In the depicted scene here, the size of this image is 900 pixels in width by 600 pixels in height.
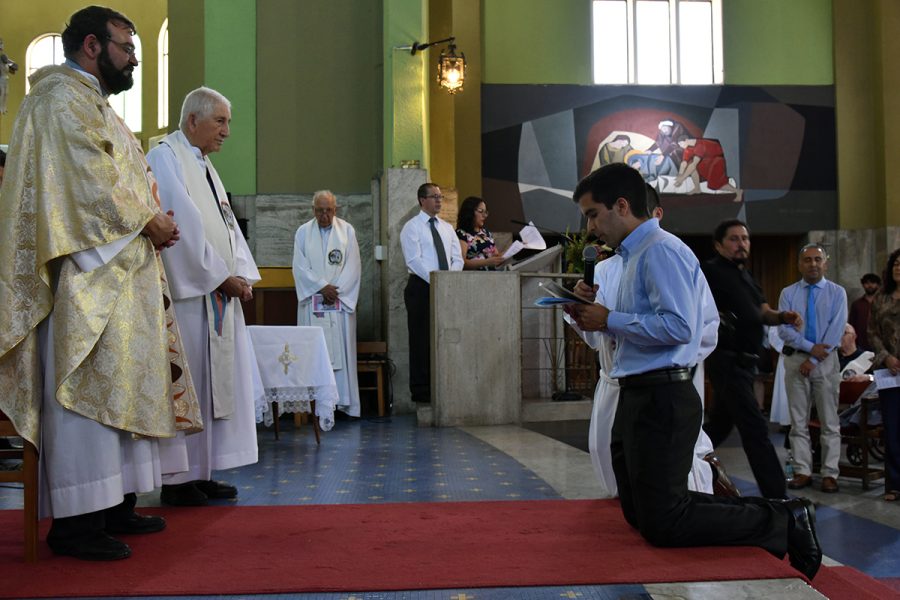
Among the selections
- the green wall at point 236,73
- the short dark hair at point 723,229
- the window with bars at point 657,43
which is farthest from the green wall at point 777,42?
the short dark hair at point 723,229

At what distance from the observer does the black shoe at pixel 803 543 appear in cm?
333

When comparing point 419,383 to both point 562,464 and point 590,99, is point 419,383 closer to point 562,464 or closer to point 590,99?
point 562,464

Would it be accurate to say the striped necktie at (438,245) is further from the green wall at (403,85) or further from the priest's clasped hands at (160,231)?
the priest's clasped hands at (160,231)

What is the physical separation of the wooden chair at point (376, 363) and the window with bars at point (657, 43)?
26.0ft

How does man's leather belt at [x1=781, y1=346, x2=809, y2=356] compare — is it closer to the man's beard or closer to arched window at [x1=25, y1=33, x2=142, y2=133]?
the man's beard

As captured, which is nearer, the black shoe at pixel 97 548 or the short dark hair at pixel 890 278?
the black shoe at pixel 97 548

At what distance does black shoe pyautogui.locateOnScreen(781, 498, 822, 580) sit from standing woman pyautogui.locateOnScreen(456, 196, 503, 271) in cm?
655

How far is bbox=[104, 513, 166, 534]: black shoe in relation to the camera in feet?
12.2

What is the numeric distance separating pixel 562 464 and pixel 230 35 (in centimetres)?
729

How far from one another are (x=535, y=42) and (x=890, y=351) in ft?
34.6

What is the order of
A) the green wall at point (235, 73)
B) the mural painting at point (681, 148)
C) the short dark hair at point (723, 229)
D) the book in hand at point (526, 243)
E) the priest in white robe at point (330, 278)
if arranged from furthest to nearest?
1. the mural painting at point (681, 148)
2. the green wall at point (235, 73)
3. the priest in white robe at point (330, 278)
4. the book in hand at point (526, 243)
5. the short dark hair at point (723, 229)

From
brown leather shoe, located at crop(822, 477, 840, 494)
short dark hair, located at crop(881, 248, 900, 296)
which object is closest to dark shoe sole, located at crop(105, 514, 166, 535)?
brown leather shoe, located at crop(822, 477, 840, 494)

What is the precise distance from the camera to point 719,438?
546 cm

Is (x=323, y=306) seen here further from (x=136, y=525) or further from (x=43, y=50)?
(x=43, y=50)
